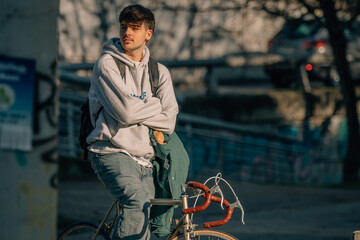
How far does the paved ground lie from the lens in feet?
23.6

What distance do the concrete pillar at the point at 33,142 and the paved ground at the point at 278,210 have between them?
12.8ft

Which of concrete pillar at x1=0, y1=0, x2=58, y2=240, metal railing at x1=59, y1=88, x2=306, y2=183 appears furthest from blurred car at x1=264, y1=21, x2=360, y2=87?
concrete pillar at x1=0, y1=0, x2=58, y2=240

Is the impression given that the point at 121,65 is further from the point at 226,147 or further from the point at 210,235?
the point at 226,147

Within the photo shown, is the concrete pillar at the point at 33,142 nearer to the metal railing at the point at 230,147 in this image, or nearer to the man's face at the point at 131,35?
the man's face at the point at 131,35

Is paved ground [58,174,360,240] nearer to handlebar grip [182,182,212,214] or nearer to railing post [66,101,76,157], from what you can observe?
railing post [66,101,76,157]

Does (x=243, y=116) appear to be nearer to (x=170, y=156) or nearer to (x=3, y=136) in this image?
(x=170, y=156)

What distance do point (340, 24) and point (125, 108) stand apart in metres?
8.30

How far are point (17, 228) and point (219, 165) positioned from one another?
10.3 m

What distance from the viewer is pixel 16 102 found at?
9.93 feet

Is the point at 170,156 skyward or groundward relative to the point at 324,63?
groundward

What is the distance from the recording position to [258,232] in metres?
7.05

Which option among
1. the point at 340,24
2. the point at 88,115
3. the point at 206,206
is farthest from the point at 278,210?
the point at 206,206

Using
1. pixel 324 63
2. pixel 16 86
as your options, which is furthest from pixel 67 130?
pixel 16 86

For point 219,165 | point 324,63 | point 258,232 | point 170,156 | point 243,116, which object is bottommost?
point 258,232
